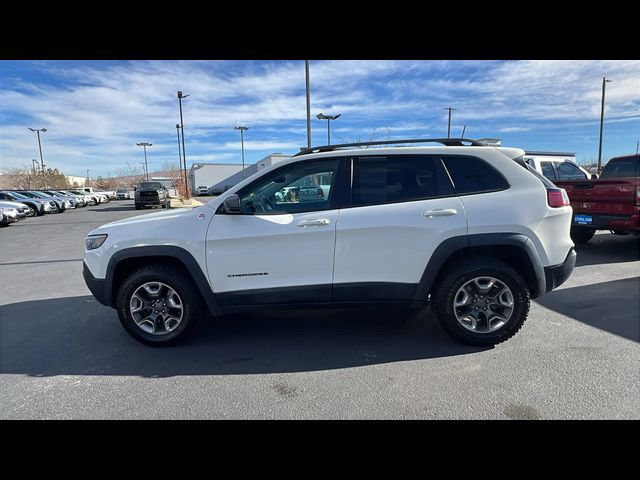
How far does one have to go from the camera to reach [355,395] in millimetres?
2707

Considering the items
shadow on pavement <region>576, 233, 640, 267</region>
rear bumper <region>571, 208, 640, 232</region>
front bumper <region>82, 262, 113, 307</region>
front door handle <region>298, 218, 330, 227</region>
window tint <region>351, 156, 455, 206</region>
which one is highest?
window tint <region>351, 156, 455, 206</region>

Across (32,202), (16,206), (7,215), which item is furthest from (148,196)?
(7,215)

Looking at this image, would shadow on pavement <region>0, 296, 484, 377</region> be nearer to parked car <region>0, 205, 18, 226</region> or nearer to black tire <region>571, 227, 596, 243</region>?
black tire <region>571, 227, 596, 243</region>

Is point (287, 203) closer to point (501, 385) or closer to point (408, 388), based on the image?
point (408, 388)

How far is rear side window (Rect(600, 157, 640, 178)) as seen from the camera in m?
8.37

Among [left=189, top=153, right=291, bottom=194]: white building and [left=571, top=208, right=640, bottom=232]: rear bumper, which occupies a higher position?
[left=189, top=153, right=291, bottom=194]: white building

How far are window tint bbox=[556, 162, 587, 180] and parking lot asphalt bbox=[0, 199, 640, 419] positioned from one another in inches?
201

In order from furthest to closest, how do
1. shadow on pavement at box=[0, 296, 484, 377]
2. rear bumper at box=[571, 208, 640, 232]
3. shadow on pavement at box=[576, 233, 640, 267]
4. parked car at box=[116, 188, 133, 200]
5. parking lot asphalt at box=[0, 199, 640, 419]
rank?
parked car at box=[116, 188, 133, 200], shadow on pavement at box=[576, 233, 640, 267], rear bumper at box=[571, 208, 640, 232], shadow on pavement at box=[0, 296, 484, 377], parking lot asphalt at box=[0, 199, 640, 419]

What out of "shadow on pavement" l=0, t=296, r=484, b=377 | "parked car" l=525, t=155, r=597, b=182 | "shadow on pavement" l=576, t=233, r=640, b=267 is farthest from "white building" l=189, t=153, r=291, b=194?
"shadow on pavement" l=0, t=296, r=484, b=377

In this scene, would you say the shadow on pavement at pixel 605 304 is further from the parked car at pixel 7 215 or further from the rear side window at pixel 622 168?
the parked car at pixel 7 215

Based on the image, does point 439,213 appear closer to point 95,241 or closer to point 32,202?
point 95,241

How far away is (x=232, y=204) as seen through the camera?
131 inches

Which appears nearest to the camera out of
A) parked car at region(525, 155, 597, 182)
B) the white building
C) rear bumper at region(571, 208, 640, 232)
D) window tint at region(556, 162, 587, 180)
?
rear bumper at region(571, 208, 640, 232)

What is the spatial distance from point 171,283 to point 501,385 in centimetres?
298
